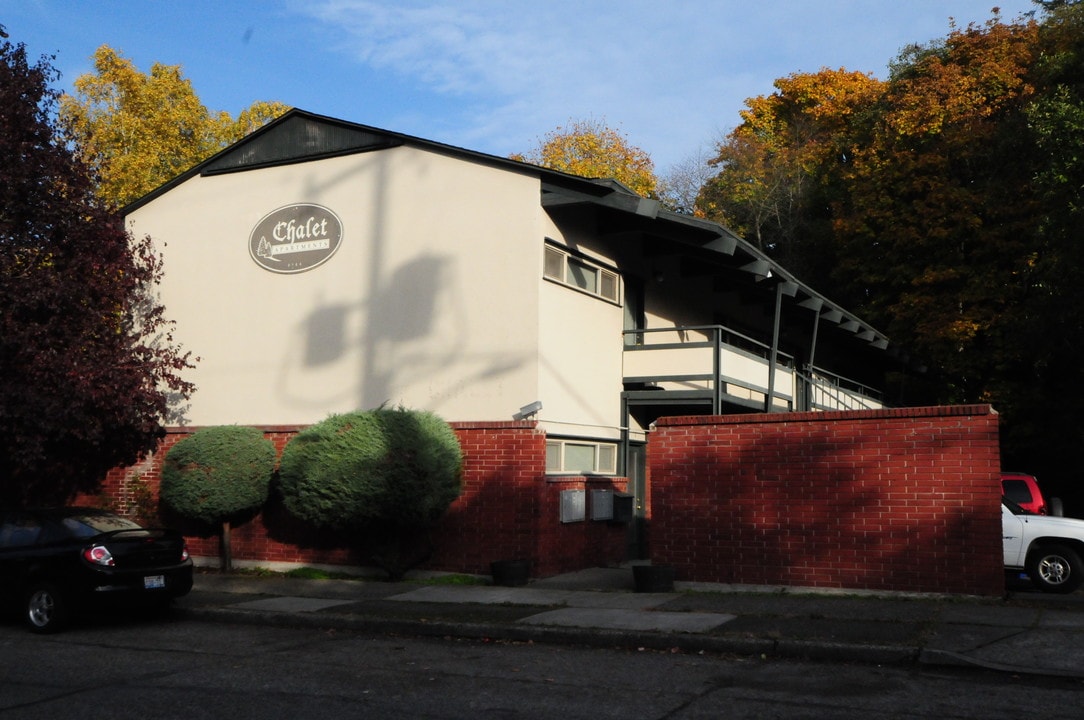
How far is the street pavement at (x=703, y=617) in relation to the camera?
956 cm

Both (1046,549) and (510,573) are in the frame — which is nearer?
(510,573)

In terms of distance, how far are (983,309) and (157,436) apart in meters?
21.7

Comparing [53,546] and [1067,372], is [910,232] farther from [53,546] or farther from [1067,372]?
[53,546]

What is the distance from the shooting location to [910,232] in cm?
3016

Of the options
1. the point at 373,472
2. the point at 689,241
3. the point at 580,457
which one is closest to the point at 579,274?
the point at 689,241

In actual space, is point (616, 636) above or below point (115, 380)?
below

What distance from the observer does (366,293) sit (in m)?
17.7

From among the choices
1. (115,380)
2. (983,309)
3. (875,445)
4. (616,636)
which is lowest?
Result: (616,636)

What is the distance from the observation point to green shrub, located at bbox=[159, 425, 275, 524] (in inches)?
658

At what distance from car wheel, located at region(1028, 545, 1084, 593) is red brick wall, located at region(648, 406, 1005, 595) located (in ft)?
11.7

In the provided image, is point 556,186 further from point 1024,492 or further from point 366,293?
point 1024,492

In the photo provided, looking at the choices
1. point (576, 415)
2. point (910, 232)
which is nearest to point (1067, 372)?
point (910, 232)

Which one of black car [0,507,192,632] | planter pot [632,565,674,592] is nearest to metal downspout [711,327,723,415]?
planter pot [632,565,674,592]

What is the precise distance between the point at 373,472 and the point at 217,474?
3265 mm
